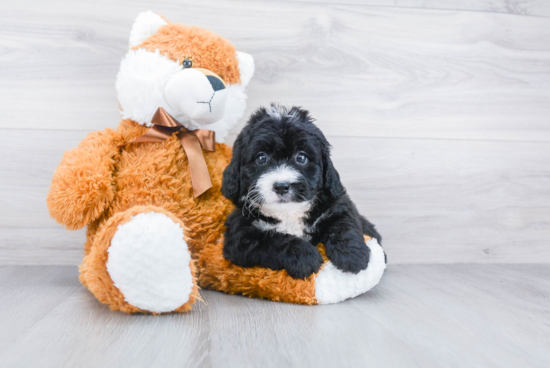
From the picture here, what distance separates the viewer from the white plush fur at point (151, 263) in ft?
3.35

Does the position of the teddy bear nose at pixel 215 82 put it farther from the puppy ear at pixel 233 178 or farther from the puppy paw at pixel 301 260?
the puppy paw at pixel 301 260

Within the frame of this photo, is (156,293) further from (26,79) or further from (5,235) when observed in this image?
(26,79)

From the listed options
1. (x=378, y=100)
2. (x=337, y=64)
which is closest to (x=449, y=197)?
(x=378, y=100)

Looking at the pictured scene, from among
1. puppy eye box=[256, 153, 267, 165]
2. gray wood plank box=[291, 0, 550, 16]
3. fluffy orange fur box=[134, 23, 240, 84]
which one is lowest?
puppy eye box=[256, 153, 267, 165]

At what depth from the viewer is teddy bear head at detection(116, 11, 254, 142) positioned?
1326 mm

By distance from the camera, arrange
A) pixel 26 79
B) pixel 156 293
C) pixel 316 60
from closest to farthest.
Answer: pixel 156 293
pixel 26 79
pixel 316 60

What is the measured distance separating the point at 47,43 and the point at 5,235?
0.80m

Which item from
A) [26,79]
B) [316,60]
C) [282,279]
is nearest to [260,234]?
[282,279]

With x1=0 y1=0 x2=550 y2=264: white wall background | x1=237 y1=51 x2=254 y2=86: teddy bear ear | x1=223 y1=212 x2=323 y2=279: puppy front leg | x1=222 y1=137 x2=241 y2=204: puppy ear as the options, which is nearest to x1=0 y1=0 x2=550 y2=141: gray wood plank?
x1=0 y1=0 x2=550 y2=264: white wall background

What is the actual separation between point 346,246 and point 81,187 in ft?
2.62

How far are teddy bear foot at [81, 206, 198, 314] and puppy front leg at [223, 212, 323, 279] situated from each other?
0.59 feet

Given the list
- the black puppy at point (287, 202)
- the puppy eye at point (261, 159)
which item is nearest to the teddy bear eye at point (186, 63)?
the black puppy at point (287, 202)

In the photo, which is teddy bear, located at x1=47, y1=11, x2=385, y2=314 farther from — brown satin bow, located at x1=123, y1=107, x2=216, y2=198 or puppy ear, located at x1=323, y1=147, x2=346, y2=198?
puppy ear, located at x1=323, y1=147, x2=346, y2=198

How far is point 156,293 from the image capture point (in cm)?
105
